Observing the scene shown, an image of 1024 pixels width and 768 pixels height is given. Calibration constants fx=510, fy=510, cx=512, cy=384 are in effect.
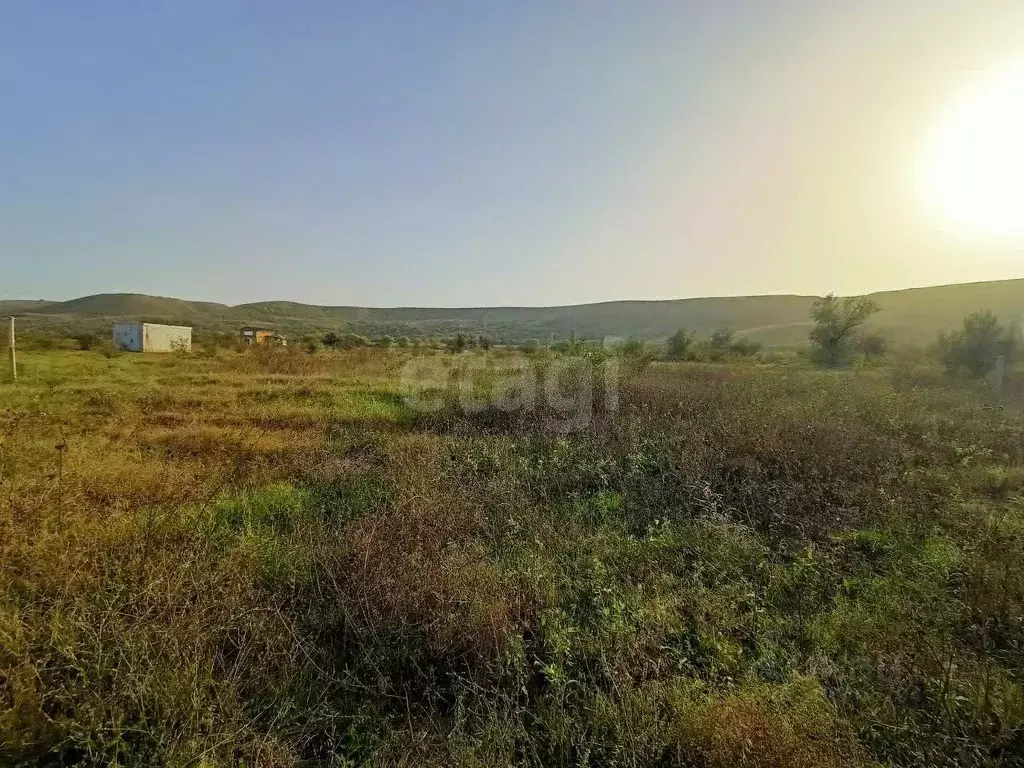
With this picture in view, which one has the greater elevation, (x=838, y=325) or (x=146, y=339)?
(x=838, y=325)

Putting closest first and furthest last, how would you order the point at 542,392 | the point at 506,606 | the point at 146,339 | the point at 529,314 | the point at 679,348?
Answer: the point at 506,606, the point at 542,392, the point at 146,339, the point at 679,348, the point at 529,314

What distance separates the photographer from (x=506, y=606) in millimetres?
3324

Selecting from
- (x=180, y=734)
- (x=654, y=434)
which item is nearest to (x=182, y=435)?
(x=180, y=734)

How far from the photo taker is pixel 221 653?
2.74 m

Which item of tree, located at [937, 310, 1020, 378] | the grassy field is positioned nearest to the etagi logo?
the grassy field

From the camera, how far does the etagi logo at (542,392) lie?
32.3 ft

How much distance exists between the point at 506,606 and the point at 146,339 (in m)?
37.5

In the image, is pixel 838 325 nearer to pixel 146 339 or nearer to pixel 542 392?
pixel 542 392

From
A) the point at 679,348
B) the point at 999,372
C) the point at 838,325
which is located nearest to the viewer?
the point at 999,372

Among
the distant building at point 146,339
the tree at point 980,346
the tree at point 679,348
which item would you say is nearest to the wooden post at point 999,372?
the tree at point 980,346

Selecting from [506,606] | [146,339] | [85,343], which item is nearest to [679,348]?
[506,606]

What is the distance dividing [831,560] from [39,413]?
11.5 m

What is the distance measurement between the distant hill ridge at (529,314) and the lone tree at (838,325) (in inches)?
1220

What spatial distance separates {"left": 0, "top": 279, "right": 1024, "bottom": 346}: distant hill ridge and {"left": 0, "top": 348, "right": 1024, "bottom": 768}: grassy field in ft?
202
